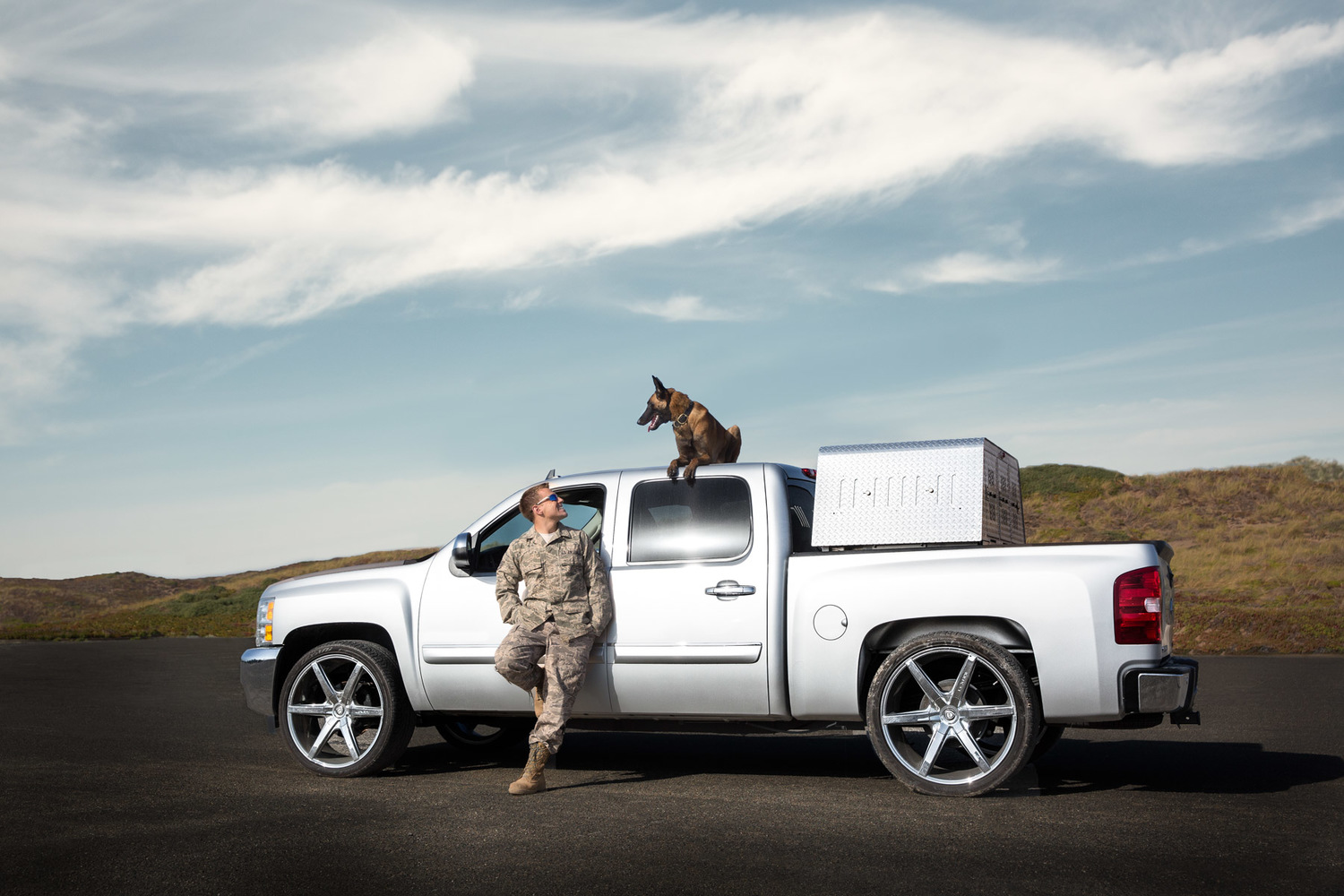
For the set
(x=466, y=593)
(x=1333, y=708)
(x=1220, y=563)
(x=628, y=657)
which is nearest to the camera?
(x=628, y=657)

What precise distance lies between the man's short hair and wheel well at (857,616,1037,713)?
2.16 meters

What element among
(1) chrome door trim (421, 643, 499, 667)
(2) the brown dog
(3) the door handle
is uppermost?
(2) the brown dog

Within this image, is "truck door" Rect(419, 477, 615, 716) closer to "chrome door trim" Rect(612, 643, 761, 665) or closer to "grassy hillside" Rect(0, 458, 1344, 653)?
"chrome door trim" Rect(612, 643, 761, 665)

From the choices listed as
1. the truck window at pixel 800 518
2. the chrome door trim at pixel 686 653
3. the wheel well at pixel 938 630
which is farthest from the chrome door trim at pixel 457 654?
the wheel well at pixel 938 630

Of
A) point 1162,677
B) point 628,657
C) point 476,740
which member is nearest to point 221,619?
point 476,740

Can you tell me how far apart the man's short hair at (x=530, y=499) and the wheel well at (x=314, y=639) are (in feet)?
4.51

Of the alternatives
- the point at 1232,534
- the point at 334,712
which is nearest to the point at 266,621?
the point at 334,712

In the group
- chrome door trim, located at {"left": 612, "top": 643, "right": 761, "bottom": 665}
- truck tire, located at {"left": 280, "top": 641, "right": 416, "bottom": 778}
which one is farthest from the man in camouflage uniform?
truck tire, located at {"left": 280, "top": 641, "right": 416, "bottom": 778}

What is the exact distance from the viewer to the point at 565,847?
17.0 feet

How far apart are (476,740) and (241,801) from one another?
8.32ft

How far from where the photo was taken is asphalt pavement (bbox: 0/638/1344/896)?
4.68 meters

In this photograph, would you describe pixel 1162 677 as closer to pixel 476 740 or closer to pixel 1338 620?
pixel 476 740

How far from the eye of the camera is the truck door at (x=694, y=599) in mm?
6742

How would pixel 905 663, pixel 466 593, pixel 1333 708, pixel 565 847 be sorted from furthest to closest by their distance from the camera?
pixel 1333 708
pixel 466 593
pixel 905 663
pixel 565 847
